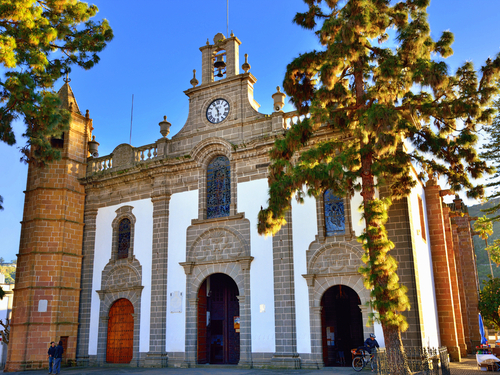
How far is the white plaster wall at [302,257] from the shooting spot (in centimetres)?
1606

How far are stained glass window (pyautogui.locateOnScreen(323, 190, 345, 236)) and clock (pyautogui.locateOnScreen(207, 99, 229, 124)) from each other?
591 centimetres

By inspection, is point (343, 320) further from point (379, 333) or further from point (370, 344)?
point (370, 344)

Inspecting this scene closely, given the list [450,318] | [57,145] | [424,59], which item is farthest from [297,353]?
[57,145]

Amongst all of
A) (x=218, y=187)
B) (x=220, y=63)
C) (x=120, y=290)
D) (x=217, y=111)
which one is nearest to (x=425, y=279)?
(x=218, y=187)

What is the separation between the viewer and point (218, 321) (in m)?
19.7

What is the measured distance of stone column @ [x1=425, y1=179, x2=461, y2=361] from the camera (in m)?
18.6

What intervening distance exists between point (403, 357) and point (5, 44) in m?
12.5

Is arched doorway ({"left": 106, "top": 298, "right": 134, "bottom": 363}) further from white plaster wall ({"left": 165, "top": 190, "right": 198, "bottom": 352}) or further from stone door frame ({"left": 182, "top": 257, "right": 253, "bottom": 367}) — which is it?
stone door frame ({"left": 182, "top": 257, "right": 253, "bottom": 367})

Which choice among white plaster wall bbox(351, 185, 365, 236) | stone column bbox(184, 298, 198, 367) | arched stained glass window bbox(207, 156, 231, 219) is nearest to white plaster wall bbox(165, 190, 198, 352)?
stone column bbox(184, 298, 198, 367)

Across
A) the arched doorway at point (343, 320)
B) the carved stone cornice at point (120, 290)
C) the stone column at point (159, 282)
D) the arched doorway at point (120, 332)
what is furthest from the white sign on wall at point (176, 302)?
the arched doorway at point (343, 320)

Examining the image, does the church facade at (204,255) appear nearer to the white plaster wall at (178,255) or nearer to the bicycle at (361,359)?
the white plaster wall at (178,255)

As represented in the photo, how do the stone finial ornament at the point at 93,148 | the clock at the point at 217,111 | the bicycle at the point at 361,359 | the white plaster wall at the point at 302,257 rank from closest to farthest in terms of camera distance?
the bicycle at the point at 361,359
the white plaster wall at the point at 302,257
the clock at the point at 217,111
the stone finial ornament at the point at 93,148

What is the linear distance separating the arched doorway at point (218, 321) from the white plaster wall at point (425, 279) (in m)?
6.88

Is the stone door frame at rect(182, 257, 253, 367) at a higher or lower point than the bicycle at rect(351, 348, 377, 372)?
higher
